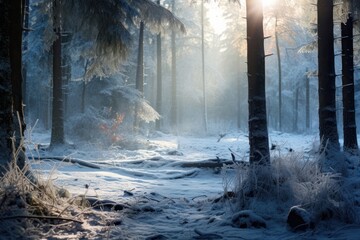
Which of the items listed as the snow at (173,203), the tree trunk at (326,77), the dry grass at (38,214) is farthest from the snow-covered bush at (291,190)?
the tree trunk at (326,77)

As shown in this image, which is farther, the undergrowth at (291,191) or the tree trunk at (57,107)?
the tree trunk at (57,107)

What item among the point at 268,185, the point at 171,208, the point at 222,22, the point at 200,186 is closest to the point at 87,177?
the point at 200,186

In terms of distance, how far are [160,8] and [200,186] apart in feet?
29.2

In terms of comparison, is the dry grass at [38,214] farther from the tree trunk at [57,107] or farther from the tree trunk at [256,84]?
the tree trunk at [57,107]

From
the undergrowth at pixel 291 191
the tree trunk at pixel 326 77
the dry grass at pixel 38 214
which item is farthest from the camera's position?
the tree trunk at pixel 326 77

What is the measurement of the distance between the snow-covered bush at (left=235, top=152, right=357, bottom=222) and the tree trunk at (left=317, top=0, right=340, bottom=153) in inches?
161

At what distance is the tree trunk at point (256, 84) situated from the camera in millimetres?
6711

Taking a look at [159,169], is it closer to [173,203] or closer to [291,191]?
[173,203]

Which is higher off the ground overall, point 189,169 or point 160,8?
Answer: point 160,8

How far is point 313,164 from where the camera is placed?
566cm

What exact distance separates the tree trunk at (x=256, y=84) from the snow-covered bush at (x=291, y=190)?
90cm

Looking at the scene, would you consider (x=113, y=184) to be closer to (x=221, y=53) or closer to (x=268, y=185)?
(x=268, y=185)

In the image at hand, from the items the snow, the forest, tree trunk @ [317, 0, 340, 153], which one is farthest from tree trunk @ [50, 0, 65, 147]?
tree trunk @ [317, 0, 340, 153]

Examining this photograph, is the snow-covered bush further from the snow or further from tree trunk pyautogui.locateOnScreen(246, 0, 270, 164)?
tree trunk pyautogui.locateOnScreen(246, 0, 270, 164)
